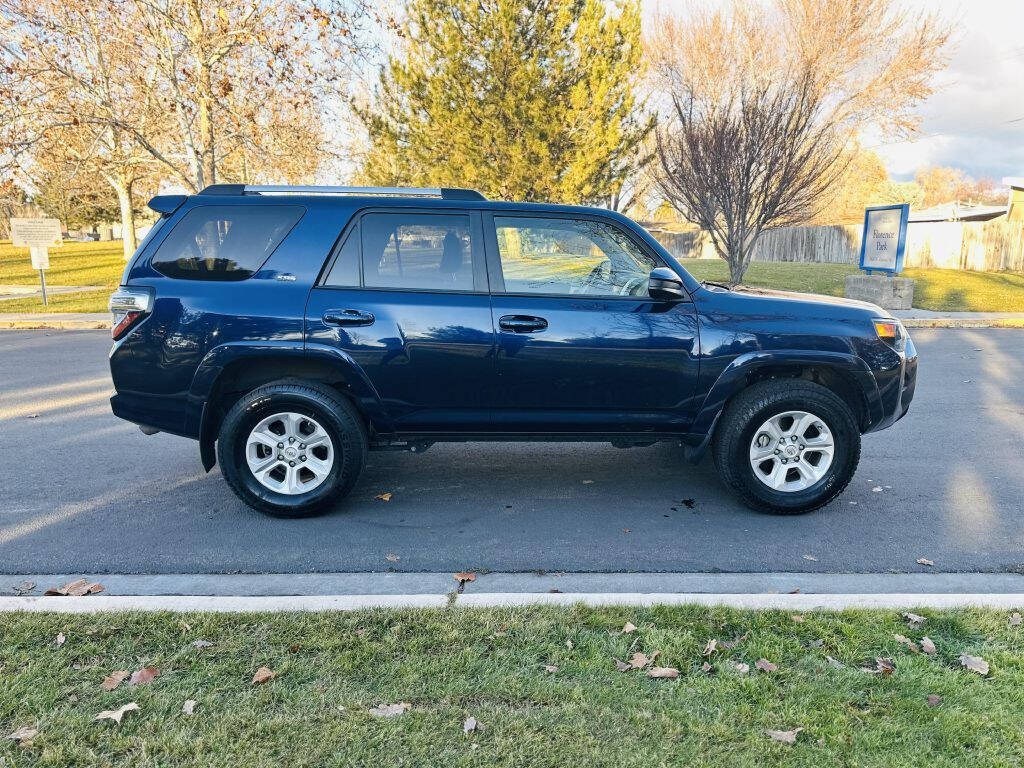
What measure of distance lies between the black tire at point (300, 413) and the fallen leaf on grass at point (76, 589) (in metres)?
1.02

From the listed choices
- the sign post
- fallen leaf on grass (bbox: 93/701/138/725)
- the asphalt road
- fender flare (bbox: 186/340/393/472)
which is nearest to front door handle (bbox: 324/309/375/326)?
fender flare (bbox: 186/340/393/472)

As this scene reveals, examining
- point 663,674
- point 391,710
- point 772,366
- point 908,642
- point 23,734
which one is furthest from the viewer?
point 772,366

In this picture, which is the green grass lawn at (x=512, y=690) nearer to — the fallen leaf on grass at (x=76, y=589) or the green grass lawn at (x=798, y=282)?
the fallen leaf on grass at (x=76, y=589)

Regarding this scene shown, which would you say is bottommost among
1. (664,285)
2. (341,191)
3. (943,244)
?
(664,285)

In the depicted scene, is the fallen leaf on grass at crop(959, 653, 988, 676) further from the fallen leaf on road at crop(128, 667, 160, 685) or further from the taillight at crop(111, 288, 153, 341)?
the taillight at crop(111, 288, 153, 341)

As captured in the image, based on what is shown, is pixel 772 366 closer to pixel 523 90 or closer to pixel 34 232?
pixel 523 90

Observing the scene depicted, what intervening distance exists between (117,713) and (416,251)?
287 centimetres

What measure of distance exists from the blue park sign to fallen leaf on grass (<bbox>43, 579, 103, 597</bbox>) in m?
17.2

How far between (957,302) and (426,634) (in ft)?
65.0

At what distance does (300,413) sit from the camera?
449cm

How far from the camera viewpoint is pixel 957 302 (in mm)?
18953

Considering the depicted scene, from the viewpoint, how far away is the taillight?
4.43m

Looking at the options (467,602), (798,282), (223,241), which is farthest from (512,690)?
(798,282)

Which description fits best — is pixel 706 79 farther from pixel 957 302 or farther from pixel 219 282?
pixel 219 282
